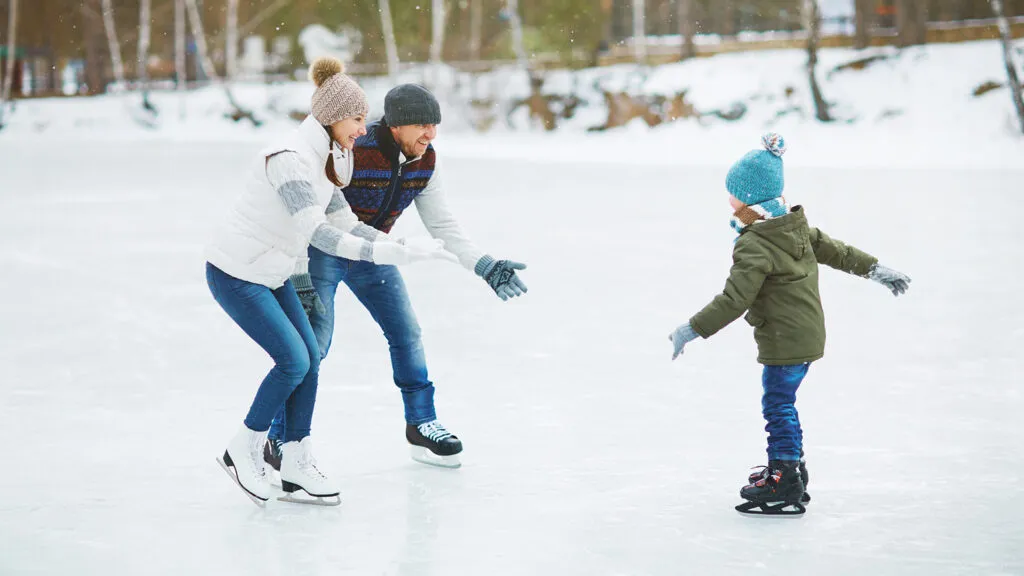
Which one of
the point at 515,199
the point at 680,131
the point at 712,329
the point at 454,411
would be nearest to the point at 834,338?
the point at 454,411

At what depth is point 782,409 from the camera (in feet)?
13.3

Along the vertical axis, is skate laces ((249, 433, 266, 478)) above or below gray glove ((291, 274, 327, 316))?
below

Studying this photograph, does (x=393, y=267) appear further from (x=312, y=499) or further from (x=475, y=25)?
(x=475, y=25)

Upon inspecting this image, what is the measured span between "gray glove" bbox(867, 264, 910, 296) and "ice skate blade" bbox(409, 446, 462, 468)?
150 cm

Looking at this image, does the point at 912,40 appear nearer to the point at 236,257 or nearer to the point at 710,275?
the point at 710,275

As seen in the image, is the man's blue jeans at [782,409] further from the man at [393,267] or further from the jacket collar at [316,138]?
the jacket collar at [316,138]

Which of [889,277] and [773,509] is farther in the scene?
[889,277]

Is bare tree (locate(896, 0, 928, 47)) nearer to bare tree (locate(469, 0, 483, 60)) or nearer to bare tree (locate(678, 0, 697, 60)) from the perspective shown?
bare tree (locate(678, 0, 697, 60))

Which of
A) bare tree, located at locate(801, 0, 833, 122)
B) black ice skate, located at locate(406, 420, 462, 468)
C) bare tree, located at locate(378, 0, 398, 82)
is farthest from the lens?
bare tree, located at locate(378, 0, 398, 82)

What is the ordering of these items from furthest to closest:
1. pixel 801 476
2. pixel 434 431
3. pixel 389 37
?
pixel 389 37, pixel 434 431, pixel 801 476

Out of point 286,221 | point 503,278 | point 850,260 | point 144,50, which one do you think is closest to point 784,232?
point 850,260

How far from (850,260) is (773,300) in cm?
39

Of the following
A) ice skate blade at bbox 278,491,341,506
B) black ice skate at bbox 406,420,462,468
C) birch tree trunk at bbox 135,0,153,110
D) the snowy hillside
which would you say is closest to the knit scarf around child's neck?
black ice skate at bbox 406,420,462,468

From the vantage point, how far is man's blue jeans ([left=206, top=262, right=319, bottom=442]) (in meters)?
3.98
